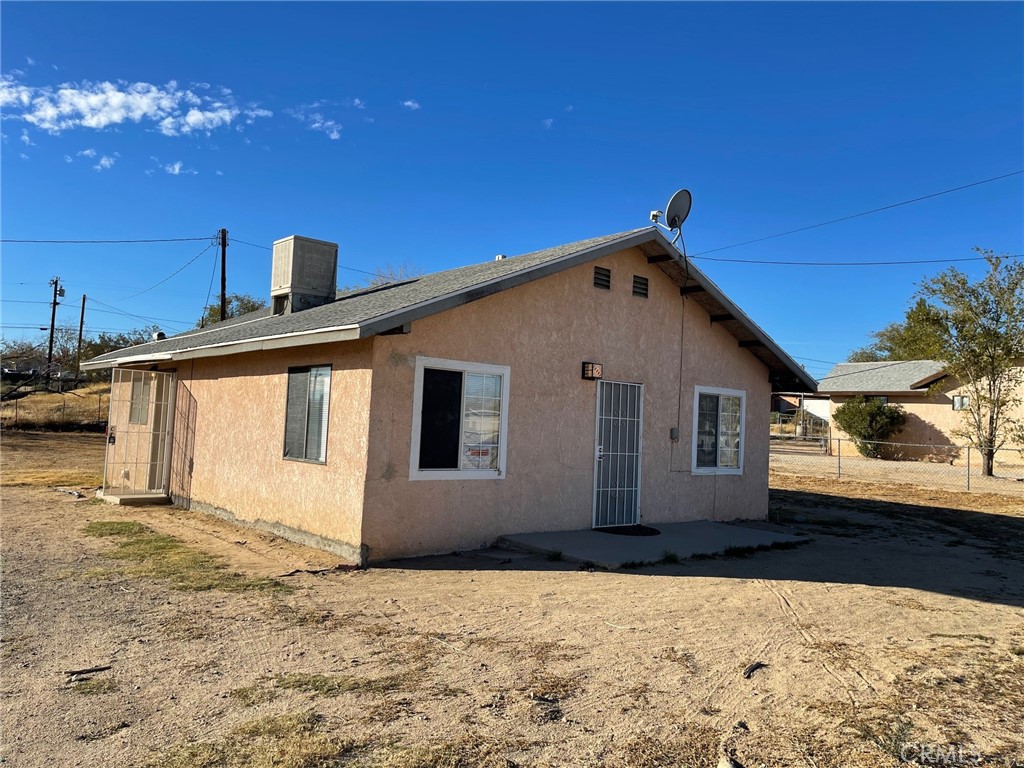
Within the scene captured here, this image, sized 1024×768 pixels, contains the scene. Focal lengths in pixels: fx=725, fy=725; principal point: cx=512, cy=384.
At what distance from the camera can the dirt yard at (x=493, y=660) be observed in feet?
12.4

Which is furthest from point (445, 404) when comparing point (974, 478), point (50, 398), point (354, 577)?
point (50, 398)

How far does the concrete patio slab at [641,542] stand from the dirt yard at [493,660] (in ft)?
0.99

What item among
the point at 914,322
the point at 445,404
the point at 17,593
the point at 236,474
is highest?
the point at 914,322

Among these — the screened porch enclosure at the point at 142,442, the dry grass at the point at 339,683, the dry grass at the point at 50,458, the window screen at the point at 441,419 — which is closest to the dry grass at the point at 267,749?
the dry grass at the point at 339,683

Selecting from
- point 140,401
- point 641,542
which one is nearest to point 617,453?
point 641,542

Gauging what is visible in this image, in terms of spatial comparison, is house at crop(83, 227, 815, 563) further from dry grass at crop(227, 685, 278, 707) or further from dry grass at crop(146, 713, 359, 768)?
dry grass at crop(146, 713, 359, 768)

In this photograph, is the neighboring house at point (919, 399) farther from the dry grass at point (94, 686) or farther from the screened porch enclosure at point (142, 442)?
the dry grass at point (94, 686)

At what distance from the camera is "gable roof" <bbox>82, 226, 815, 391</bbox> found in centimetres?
805

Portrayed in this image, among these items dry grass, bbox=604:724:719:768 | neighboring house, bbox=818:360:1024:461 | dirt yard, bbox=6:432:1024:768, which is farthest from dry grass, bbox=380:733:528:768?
neighboring house, bbox=818:360:1024:461

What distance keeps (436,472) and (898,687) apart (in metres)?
5.33

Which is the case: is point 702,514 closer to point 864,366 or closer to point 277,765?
point 277,765

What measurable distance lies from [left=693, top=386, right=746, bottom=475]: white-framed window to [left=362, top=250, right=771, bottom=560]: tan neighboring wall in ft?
0.50

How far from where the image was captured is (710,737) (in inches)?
155

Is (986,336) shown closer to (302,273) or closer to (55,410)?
(302,273)
